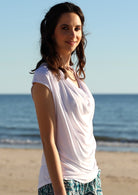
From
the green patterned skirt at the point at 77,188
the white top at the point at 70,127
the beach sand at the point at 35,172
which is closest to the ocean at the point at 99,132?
the beach sand at the point at 35,172

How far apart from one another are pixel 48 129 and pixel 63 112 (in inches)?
5.0

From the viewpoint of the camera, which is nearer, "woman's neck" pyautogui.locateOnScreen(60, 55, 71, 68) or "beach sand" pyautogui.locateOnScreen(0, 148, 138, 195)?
"woman's neck" pyautogui.locateOnScreen(60, 55, 71, 68)

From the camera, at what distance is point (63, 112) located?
1.97 metres

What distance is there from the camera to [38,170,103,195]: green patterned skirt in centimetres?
197

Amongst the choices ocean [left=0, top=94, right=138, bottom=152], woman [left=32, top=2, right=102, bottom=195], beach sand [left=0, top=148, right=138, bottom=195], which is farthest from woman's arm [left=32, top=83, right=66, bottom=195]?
ocean [left=0, top=94, right=138, bottom=152]

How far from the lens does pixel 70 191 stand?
1.96 metres

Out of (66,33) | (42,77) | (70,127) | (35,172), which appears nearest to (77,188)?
(70,127)

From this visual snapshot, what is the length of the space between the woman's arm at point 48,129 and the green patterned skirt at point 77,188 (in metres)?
0.08

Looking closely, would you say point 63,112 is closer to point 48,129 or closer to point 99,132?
point 48,129

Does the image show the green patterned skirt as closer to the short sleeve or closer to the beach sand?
the short sleeve

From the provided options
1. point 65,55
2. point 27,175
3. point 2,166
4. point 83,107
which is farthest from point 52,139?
point 2,166

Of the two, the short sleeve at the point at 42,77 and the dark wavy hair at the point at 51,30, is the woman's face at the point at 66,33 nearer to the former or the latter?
the dark wavy hair at the point at 51,30

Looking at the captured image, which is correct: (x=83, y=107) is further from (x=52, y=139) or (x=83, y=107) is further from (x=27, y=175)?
(x=27, y=175)

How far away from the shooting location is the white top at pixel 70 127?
198 centimetres
